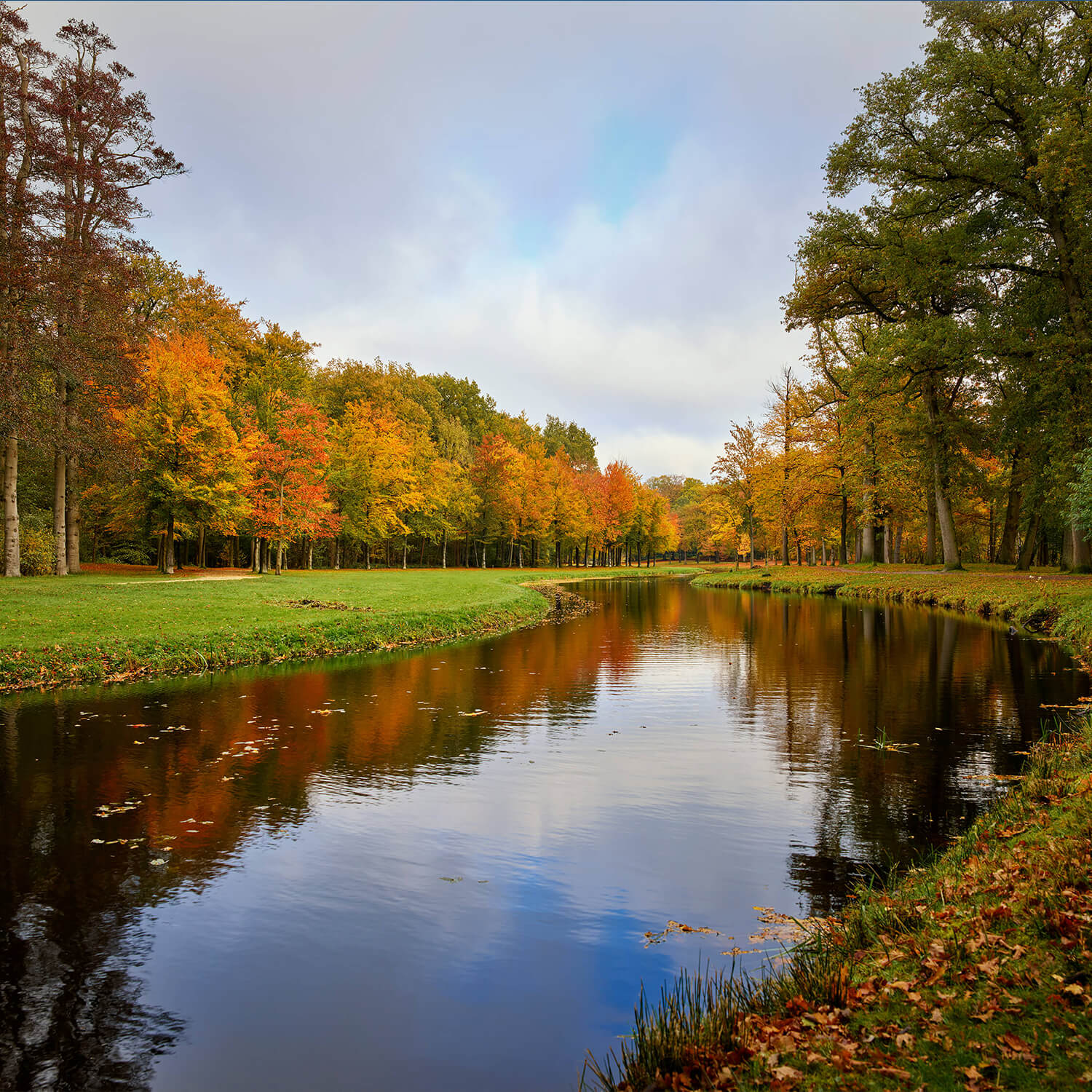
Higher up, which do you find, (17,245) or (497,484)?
(17,245)

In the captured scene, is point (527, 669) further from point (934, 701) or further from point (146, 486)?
point (146, 486)

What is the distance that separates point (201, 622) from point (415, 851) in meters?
13.4

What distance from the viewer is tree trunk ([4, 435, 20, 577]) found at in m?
24.3

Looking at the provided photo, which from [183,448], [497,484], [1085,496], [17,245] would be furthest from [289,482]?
[1085,496]

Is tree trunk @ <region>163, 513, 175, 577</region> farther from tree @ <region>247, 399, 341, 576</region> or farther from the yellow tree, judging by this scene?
the yellow tree

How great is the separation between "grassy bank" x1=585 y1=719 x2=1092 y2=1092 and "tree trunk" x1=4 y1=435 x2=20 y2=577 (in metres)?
28.1

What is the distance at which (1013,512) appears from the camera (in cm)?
3578

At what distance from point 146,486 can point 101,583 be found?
8.95 meters

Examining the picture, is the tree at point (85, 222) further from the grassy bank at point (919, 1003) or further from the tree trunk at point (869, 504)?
the tree trunk at point (869, 504)

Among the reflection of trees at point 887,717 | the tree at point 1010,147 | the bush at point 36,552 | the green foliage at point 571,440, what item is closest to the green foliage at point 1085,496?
the reflection of trees at point 887,717

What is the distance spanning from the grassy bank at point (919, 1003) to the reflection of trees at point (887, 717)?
1163 millimetres

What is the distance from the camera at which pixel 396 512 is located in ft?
181

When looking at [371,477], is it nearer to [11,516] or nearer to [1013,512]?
[11,516]

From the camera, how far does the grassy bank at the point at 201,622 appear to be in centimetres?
1434
